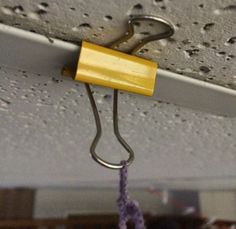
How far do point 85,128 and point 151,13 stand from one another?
0.28 metres

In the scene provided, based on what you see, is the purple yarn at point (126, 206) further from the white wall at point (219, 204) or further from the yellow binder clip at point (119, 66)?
the white wall at point (219, 204)

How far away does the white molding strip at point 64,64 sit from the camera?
0.73 ft

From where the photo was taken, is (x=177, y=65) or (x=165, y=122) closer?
(x=177, y=65)

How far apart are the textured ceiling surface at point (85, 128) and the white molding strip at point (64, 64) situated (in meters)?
0.03

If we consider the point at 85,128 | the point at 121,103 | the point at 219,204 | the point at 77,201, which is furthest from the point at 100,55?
the point at 77,201

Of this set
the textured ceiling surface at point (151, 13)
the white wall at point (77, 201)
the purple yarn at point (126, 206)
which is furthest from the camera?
the white wall at point (77, 201)

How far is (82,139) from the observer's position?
52 centimetres

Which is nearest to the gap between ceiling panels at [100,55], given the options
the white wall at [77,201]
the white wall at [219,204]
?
the white wall at [219,204]

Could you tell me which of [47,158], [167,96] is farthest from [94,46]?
[47,158]

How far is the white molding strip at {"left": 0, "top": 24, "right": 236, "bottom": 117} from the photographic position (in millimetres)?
221

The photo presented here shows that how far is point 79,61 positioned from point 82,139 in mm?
315

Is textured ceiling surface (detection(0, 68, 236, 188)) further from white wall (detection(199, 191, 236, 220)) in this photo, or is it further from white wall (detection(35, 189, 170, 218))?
white wall (detection(35, 189, 170, 218))

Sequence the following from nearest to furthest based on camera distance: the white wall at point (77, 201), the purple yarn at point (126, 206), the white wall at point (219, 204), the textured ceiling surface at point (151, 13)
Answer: the textured ceiling surface at point (151, 13) < the purple yarn at point (126, 206) < the white wall at point (219, 204) < the white wall at point (77, 201)

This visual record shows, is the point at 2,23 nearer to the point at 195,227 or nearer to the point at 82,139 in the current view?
the point at 82,139
